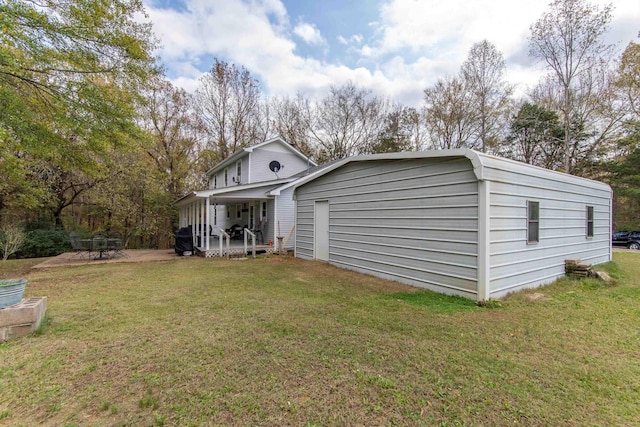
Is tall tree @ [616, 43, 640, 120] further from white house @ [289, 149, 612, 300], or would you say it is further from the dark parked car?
white house @ [289, 149, 612, 300]

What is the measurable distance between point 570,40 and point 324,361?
65.3 ft

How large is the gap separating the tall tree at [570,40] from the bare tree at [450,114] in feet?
14.1

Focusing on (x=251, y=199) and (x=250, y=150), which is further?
(x=250, y=150)

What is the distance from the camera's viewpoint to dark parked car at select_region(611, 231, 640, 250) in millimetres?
15484

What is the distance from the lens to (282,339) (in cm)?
338

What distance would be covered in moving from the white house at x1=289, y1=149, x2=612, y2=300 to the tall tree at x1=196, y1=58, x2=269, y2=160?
1391cm

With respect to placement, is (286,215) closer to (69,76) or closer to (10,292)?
(69,76)

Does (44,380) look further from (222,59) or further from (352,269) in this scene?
(222,59)

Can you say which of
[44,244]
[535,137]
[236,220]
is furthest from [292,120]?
[535,137]

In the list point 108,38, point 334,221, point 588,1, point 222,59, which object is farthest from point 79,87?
point 588,1

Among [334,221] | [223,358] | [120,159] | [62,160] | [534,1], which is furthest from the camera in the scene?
[120,159]

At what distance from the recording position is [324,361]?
9.41 ft

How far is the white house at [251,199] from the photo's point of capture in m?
11.7

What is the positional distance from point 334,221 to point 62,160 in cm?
819
